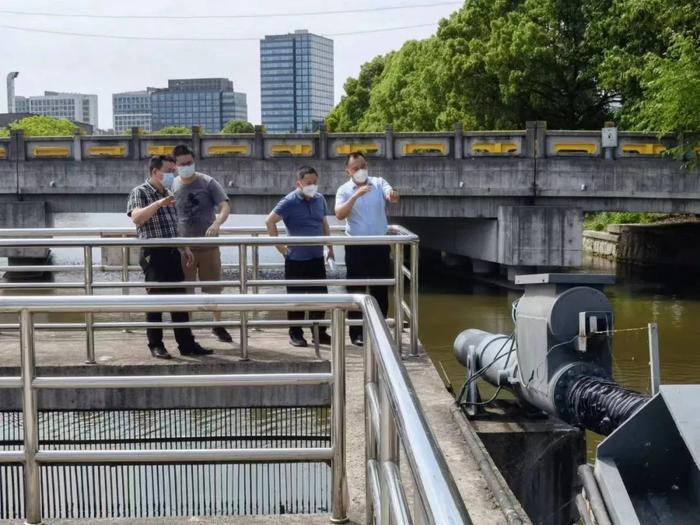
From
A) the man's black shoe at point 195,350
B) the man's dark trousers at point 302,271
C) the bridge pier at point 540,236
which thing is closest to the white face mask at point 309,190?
the man's dark trousers at point 302,271

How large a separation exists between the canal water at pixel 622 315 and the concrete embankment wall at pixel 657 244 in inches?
32.8

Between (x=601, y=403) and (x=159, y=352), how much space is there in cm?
334

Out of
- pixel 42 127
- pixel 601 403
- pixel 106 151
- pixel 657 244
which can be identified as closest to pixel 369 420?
pixel 601 403

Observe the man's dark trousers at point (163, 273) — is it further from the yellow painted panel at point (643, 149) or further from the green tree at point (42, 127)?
the green tree at point (42, 127)

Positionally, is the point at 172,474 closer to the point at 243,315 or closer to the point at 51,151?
the point at 243,315

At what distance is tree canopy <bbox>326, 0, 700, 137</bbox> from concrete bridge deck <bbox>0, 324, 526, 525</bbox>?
20963 mm

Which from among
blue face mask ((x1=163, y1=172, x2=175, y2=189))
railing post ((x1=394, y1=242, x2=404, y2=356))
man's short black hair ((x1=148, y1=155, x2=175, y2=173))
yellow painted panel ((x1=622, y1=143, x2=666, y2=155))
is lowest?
railing post ((x1=394, y1=242, x2=404, y2=356))

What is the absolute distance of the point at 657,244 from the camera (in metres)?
34.0

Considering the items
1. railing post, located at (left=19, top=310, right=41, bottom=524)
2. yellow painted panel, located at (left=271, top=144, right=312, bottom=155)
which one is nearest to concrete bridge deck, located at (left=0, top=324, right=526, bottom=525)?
railing post, located at (left=19, top=310, right=41, bottom=524)

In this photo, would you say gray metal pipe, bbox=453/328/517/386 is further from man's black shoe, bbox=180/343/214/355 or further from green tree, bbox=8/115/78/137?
green tree, bbox=8/115/78/137

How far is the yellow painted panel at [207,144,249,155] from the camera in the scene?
29500 mm

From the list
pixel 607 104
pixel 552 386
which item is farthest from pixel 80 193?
pixel 552 386

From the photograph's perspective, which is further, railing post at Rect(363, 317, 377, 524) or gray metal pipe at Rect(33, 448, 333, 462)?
gray metal pipe at Rect(33, 448, 333, 462)

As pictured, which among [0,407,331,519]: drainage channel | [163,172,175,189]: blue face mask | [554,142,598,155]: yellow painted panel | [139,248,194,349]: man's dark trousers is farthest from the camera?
[554,142,598,155]: yellow painted panel
